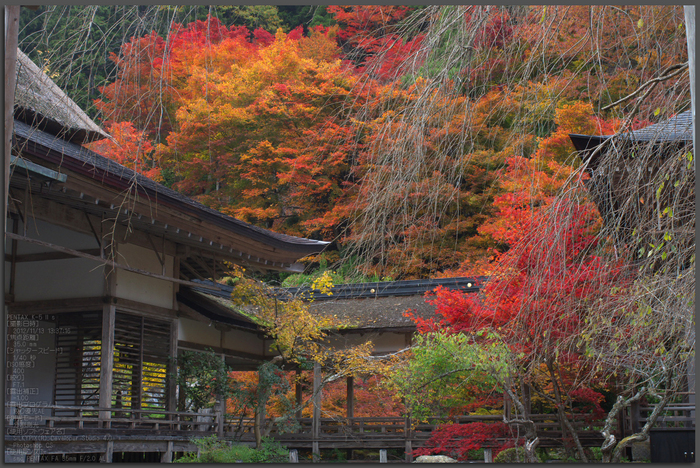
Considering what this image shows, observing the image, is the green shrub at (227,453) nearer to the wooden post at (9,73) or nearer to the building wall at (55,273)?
the building wall at (55,273)

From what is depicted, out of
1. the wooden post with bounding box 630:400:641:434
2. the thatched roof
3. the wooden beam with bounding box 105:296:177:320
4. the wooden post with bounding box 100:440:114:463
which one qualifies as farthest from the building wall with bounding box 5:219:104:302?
the wooden post with bounding box 630:400:641:434

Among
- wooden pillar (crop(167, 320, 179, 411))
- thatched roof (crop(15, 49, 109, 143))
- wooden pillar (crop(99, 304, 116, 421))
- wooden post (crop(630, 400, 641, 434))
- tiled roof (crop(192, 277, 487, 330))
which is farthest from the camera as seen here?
tiled roof (crop(192, 277, 487, 330))

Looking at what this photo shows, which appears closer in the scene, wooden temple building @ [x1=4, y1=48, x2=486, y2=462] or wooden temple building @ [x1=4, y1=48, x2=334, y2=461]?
wooden temple building @ [x1=4, y1=48, x2=486, y2=462]

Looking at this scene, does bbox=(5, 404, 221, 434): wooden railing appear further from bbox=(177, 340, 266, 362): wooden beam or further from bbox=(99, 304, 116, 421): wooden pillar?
bbox=(177, 340, 266, 362): wooden beam

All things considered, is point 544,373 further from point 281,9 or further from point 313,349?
point 281,9

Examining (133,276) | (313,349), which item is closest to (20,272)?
(133,276)

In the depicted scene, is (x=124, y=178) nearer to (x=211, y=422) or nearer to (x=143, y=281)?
(x=143, y=281)

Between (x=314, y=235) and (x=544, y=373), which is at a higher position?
(x=314, y=235)

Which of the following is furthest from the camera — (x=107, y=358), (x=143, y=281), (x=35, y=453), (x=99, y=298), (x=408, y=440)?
(x=408, y=440)

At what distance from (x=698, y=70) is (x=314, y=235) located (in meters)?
10.9

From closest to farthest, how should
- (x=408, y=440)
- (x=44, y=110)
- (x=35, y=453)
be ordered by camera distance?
(x=44, y=110) → (x=35, y=453) → (x=408, y=440)

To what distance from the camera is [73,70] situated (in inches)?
104

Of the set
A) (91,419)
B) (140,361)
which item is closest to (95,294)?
(140,361)

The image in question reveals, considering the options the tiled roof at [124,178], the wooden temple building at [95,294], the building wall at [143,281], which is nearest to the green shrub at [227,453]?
the wooden temple building at [95,294]
